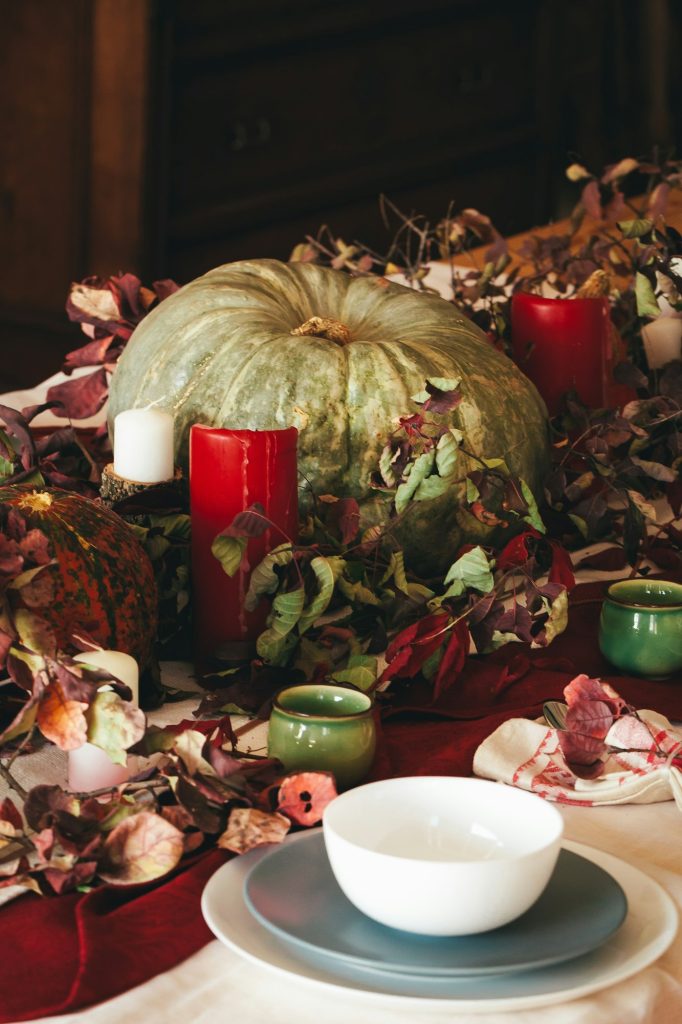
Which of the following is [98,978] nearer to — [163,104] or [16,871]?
[16,871]

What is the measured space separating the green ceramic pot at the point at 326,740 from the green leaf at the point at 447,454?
26cm

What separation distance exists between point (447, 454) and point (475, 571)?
0.09 meters

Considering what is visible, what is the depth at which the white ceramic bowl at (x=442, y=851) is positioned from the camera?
1.69 feet

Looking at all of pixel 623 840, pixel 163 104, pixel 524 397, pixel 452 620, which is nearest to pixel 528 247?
pixel 524 397

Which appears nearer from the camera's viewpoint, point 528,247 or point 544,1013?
point 544,1013

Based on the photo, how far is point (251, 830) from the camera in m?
0.63

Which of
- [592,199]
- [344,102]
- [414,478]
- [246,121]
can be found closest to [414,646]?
[414,478]

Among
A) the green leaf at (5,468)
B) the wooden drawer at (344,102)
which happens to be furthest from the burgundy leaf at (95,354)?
the wooden drawer at (344,102)

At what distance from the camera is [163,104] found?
121 inches

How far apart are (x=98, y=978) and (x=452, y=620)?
42 cm

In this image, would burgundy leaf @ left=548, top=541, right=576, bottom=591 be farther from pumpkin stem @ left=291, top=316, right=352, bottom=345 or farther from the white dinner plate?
the white dinner plate

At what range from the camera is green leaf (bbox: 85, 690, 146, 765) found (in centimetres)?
65

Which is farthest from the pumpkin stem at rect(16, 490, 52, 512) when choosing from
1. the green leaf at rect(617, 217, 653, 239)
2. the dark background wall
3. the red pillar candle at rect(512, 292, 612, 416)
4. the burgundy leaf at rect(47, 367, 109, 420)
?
the dark background wall

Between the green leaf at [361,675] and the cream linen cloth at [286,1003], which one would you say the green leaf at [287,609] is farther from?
the cream linen cloth at [286,1003]
